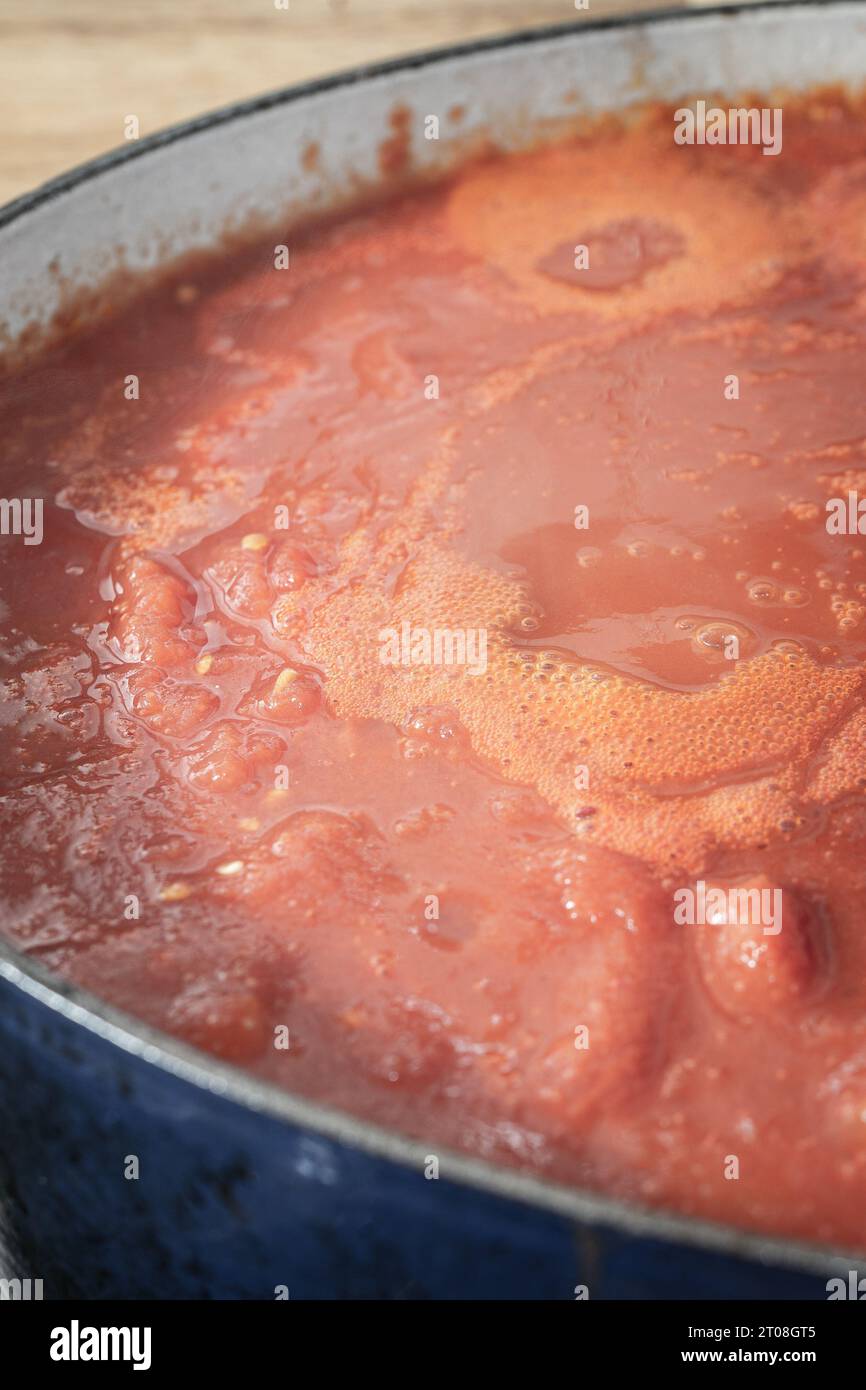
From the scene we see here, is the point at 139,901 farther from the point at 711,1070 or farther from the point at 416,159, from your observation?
the point at 416,159

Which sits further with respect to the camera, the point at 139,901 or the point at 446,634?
the point at 446,634

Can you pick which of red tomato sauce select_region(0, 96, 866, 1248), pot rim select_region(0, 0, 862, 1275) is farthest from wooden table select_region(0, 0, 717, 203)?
pot rim select_region(0, 0, 862, 1275)

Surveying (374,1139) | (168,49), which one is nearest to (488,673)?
(374,1139)

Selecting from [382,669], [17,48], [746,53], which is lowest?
[382,669]

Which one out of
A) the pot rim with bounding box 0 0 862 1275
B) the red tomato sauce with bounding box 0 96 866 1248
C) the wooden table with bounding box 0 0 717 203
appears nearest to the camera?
the pot rim with bounding box 0 0 862 1275

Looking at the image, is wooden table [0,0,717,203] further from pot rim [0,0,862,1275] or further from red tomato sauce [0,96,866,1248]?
pot rim [0,0,862,1275]

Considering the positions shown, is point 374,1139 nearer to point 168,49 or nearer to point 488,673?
point 488,673

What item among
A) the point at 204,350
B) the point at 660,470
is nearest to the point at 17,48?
the point at 204,350
